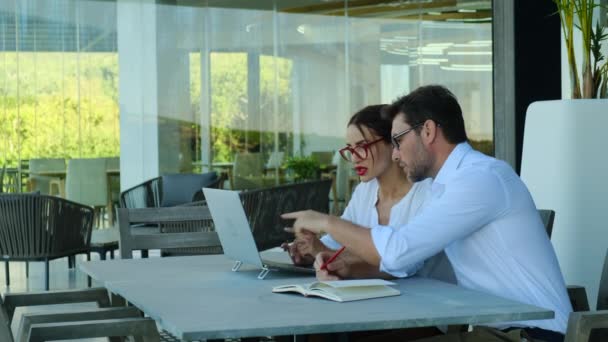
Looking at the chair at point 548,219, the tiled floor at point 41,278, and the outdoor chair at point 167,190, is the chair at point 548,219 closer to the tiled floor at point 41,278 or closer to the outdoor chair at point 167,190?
the tiled floor at point 41,278

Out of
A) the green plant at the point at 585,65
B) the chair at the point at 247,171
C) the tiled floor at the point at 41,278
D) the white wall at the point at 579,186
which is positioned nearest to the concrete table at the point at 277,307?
the white wall at the point at 579,186

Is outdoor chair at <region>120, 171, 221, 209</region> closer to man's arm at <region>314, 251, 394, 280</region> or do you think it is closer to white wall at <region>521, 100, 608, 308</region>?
white wall at <region>521, 100, 608, 308</region>

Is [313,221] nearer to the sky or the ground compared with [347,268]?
nearer to the sky

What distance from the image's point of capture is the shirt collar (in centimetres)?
341

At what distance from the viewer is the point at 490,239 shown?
3.29 metres

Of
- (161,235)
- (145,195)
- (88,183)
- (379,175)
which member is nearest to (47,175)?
(88,183)

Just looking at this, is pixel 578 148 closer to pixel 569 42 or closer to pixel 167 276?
pixel 569 42

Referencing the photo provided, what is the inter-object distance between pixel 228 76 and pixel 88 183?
177cm

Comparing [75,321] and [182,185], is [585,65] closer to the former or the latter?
[75,321]

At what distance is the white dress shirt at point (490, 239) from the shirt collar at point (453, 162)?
0.08 meters

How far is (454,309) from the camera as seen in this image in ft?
9.32

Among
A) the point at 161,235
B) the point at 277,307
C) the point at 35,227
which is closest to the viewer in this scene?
the point at 277,307

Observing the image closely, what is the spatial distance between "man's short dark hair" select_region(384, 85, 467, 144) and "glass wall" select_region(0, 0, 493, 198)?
756 cm

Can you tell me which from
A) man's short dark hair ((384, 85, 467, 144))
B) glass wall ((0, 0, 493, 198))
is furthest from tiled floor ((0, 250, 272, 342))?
man's short dark hair ((384, 85, 467, 144))
